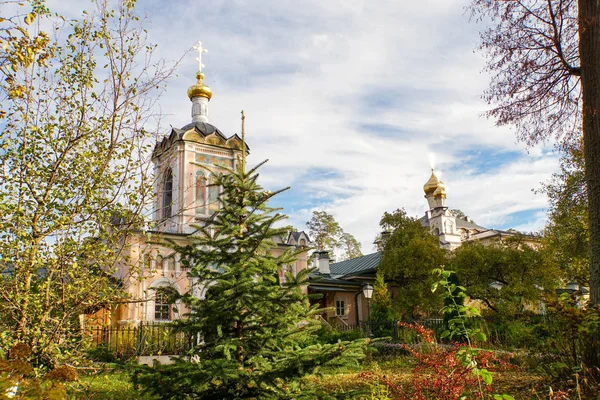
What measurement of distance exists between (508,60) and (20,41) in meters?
7.81

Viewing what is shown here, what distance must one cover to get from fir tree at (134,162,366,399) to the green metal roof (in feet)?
72.0

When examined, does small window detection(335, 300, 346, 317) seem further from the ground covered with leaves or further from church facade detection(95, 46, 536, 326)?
the ground covered with leaves

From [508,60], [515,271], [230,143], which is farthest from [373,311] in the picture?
[508,60]

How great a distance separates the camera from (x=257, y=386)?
4961 mm

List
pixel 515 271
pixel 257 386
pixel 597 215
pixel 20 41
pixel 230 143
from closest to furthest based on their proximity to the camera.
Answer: pixel 20 41 < pixel 257 386 < pixel 597 215 < pixel 515 271 < pixel 230 143

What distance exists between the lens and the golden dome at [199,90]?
23578mm

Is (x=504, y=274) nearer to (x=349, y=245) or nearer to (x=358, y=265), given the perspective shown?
(x=358, y=265)

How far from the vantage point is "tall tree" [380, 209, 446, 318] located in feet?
71.7

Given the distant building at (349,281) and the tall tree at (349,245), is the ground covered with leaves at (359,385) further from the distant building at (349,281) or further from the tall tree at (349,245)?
A: the tall tree at (349,245)

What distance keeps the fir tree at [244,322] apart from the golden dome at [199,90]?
18.8 meters

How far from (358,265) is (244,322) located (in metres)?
24.9

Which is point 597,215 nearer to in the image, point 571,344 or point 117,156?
point 571,344

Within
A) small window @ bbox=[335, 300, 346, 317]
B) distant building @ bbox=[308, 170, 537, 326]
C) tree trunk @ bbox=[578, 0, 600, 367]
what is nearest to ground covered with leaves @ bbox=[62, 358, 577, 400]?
tree trunk @ bbox=[578, 0, 600, 367]

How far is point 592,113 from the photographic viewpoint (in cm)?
688
